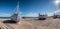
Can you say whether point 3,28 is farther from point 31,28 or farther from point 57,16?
point 57,16

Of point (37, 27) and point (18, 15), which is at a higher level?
point (18, 15)

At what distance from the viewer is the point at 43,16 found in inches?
2756

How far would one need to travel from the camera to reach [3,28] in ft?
144

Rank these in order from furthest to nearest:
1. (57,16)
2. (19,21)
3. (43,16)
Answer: (57,16) < (43,16) < (19,21)

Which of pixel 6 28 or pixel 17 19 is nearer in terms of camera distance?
pixel 6 28

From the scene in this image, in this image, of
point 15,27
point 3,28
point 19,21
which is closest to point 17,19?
point 19,21

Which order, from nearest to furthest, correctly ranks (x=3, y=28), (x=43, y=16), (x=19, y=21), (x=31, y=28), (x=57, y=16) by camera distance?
(x=3, y=28) < (x=31, y=28) < (x=19, y=21) < (x=43, y=16) < (x=57, y=16)

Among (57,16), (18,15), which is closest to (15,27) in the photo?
(18,15)

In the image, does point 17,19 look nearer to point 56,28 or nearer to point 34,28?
point 34,28

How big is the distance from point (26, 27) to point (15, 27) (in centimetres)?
374

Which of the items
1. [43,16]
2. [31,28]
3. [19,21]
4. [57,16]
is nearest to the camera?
[31,28]

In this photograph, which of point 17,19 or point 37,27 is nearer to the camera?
point 37,27

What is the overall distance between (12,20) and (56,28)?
18.6m

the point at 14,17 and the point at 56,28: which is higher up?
the point at 14,17
